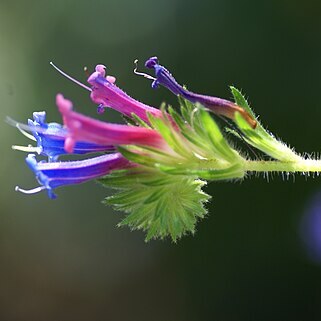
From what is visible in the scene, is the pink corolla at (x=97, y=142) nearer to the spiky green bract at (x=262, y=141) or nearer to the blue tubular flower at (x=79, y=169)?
the blue tubular flower at (x=79, y=169)

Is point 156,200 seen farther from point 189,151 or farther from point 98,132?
point 98,132

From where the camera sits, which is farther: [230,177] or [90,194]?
[90,194]

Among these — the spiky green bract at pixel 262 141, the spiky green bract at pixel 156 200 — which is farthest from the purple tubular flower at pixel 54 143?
the spiky green bract at pixel 262 141

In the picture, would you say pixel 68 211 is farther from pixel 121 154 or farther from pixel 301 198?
pixel 121 154

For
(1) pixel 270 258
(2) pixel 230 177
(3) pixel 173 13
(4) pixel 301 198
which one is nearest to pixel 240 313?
(1) pixel 270 258

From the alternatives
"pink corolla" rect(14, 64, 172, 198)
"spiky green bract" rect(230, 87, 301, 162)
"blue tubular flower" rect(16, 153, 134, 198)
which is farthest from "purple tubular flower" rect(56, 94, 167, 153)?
"spiky green bract" rect(230, 87, 301, 162)
